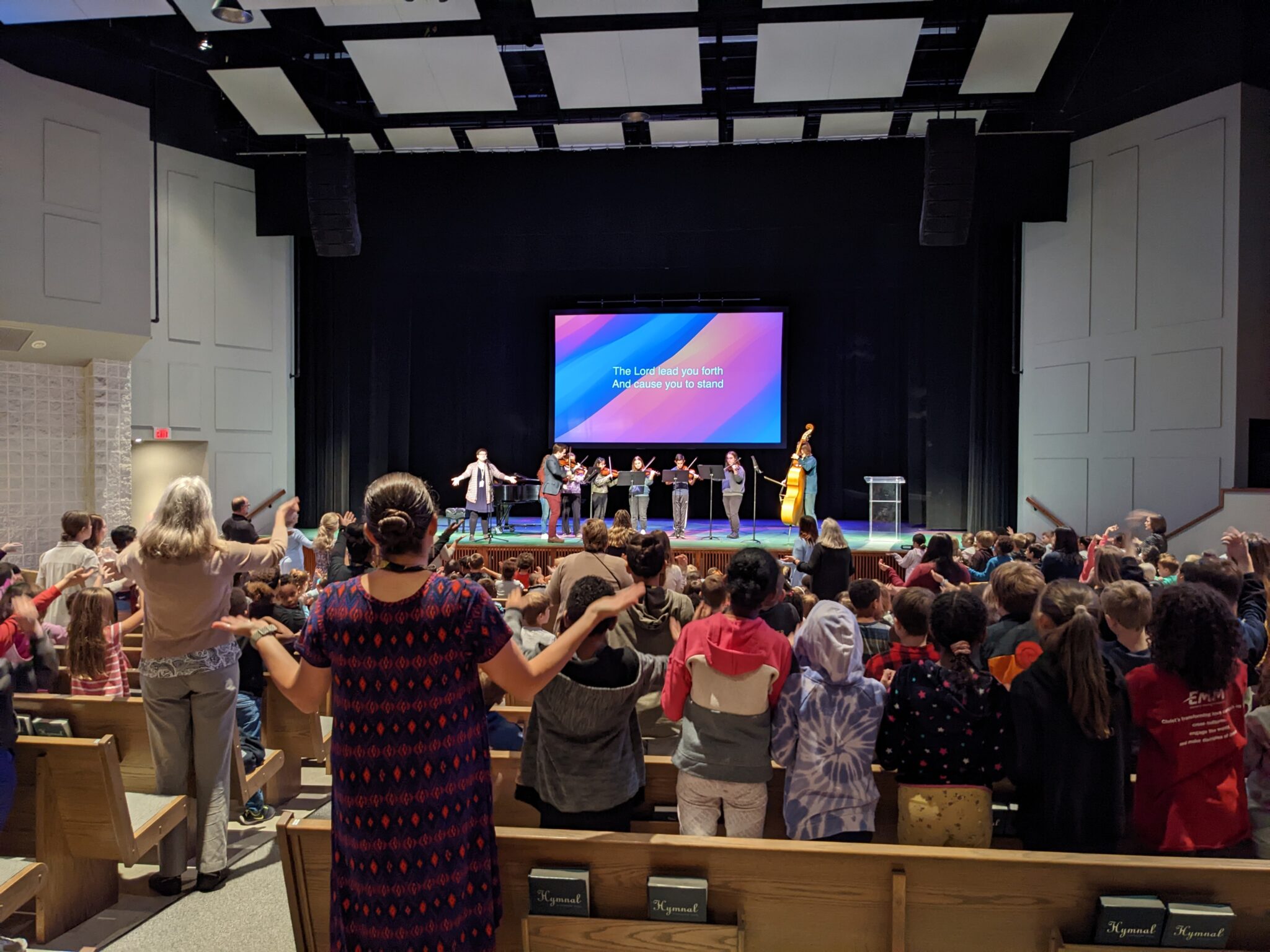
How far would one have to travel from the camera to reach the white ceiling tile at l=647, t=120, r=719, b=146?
1003 cm

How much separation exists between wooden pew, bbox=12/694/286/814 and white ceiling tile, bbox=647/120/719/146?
27.4ft

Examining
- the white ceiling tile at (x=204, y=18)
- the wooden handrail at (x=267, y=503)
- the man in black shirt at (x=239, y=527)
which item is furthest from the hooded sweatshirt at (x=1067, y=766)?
the wooden handrail at (x=267, y=503)

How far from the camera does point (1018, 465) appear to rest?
459 inches

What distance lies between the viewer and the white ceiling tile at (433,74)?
335 inches

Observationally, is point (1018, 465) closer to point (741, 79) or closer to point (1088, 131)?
point (1088, 131)

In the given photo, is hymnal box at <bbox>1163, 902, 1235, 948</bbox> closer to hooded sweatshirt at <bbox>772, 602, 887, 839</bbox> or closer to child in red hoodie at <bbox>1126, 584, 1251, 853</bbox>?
child in red hoodie at <bbox>1126, 584, 1251, 853</bbox>

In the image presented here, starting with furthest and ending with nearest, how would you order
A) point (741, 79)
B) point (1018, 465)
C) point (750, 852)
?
1. point (1018, 465)
2. point (741, 79)
3. point (750, 852)

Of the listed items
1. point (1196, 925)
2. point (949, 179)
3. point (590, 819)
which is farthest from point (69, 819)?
point (949, 179)

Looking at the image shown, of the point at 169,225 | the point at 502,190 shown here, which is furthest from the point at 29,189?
the point at 502,190

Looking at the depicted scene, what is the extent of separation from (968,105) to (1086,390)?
364cm

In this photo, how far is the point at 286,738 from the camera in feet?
13.6

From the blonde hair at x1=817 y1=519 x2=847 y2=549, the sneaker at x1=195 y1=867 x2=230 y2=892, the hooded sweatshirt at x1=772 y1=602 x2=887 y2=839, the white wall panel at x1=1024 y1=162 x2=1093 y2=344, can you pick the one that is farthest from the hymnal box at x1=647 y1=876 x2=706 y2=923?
the white wall panel at x1=1024 y1=162 x2=1093 y2=344

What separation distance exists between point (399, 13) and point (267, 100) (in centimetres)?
240

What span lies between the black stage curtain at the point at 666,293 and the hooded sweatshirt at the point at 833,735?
893 cm
